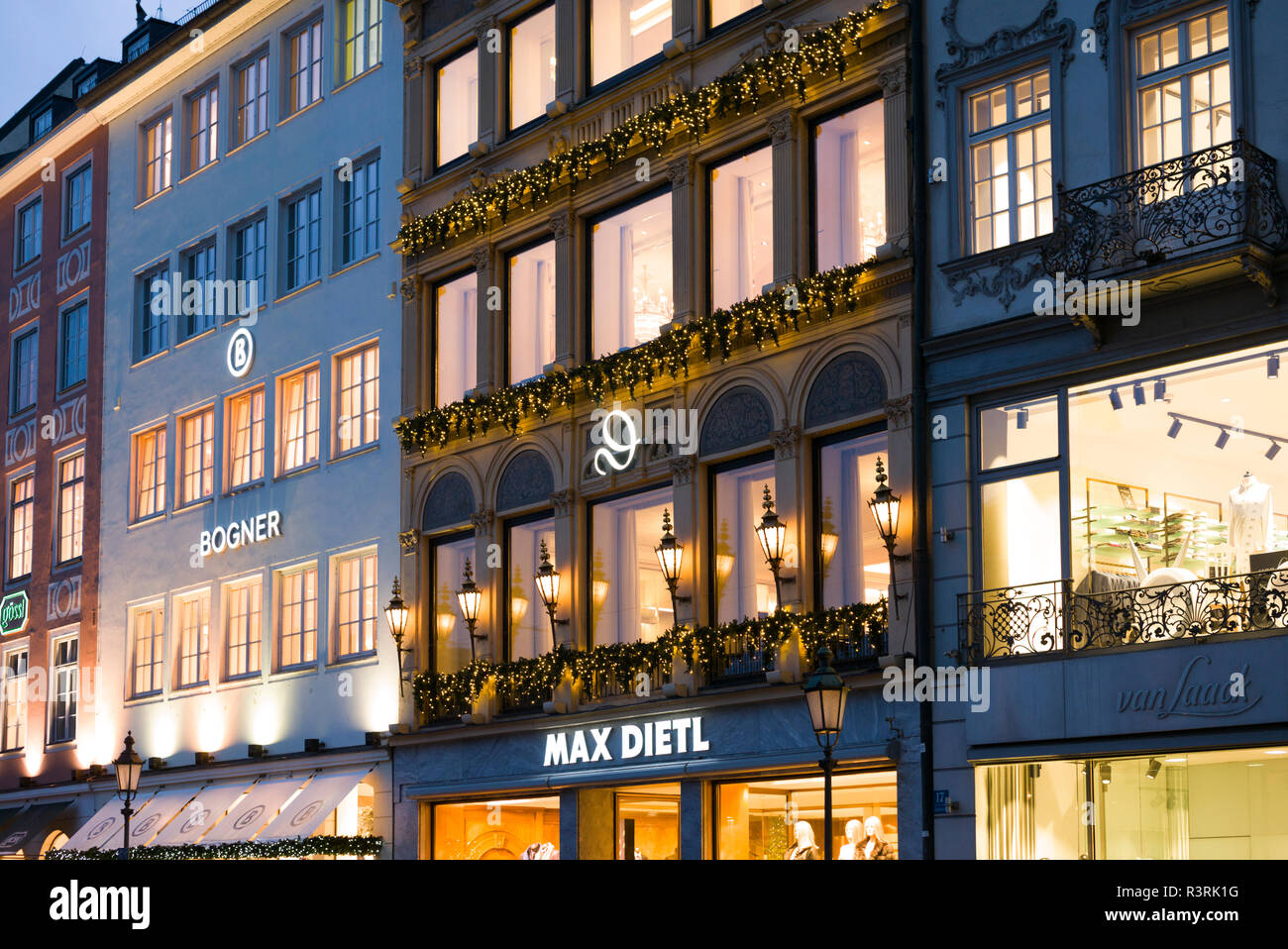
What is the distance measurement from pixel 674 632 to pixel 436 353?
7.60m

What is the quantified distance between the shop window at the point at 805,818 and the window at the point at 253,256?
14969 millimetres

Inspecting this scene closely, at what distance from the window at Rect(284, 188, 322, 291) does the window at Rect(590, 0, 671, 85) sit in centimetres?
736

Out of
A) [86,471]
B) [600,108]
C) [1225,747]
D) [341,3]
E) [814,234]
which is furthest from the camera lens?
[86,471]

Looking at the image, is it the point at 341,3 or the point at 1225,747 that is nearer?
the point at 1225,747

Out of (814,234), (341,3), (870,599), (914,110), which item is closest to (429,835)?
(870,599)

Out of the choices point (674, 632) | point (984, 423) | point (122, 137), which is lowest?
point (674, 632)

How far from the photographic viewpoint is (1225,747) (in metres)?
15.3

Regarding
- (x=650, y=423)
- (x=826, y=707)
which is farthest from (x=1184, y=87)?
(x=650, y=423)

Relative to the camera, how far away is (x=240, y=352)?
3133 centimetres

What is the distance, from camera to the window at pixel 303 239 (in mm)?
29781

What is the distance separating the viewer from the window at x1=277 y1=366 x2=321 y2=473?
29.3 meters

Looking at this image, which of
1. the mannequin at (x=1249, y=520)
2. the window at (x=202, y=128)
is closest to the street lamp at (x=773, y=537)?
the mannequin at (x=1249, y=520)

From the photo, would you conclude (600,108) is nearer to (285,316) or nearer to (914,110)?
(914,110)

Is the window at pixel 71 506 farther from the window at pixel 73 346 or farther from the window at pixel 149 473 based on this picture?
the window at pixel 149 473
